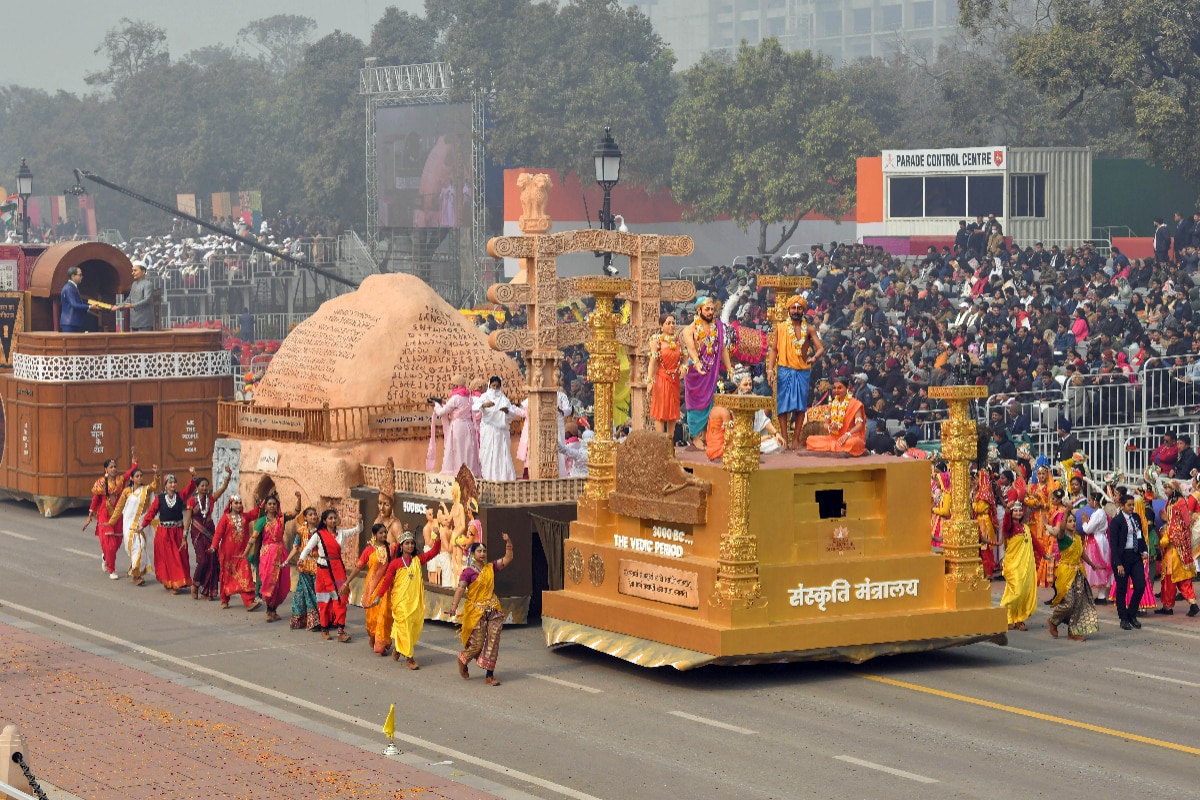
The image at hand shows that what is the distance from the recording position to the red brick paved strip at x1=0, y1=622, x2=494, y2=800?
14523mm

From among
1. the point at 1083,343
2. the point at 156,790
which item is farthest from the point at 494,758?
the point at 1083,343

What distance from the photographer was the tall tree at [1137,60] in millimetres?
46844

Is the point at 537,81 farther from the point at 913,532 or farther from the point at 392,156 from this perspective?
the point at 913,532

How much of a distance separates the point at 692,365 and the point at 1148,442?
31.3ft

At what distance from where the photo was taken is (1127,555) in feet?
69.3

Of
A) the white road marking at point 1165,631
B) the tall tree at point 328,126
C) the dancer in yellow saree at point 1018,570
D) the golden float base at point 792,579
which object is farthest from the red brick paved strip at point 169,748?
the tall tree at point 328,126

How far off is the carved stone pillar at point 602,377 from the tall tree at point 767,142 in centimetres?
4609

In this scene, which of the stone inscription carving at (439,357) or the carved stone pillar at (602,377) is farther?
the stone inscription carving at (439,357)

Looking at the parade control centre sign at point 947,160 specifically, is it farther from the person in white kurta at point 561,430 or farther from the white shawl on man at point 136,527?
the white shawl on man at point 136,527

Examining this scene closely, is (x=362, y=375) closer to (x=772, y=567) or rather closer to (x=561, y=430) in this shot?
(x=561, y=430)

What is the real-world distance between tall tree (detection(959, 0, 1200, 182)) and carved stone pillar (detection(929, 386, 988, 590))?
30.1 m

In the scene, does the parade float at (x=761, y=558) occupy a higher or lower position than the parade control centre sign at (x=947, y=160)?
lower

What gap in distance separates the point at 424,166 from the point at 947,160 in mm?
25122

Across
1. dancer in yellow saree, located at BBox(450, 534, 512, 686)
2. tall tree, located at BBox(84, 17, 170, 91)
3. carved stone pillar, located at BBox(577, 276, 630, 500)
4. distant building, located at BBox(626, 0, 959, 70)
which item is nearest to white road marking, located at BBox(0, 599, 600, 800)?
dancer in yellow saree, located at BBox(450, 534, 512, 686)
